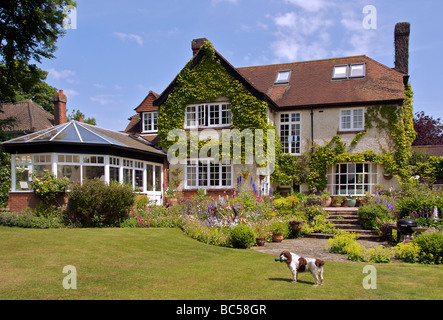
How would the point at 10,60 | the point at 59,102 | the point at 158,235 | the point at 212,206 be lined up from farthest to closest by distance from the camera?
1. the point at 59,102
2. the point at 10,60
3. the point at 212,206
4. the point at 158,235

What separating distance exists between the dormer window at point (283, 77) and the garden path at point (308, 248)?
12.8 m

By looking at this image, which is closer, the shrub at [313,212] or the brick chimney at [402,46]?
the shrub at [313,212]

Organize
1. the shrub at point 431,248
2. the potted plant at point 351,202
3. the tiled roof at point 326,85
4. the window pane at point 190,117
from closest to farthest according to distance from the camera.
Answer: the shrub at point 431,248, the potted plant at point 351,202, the tiled roof at point 326,85, the window pane at point 190,117

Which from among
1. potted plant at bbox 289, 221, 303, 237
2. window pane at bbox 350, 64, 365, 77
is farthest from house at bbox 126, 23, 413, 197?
potted plant at bbox 289, 221, 303, 237

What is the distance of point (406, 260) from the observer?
35.0ft

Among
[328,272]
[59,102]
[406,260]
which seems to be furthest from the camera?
[59,102]

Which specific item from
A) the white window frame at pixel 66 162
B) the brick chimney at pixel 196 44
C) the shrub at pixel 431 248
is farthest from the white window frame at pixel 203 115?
the shrub at pixel 431 248

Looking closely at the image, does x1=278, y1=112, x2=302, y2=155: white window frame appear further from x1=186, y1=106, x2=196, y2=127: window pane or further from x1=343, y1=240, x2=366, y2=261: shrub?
x1=343, y1=240, x2=366, y2=261: shrub

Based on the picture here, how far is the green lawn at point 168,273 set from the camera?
22.7 ft

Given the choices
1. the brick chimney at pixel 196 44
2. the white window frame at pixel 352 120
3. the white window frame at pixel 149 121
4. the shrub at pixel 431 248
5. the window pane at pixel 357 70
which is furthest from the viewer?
the white window frame at pixel 149 121

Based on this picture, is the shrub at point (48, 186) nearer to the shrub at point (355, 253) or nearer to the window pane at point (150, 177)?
the window pane at point (150, 177)
